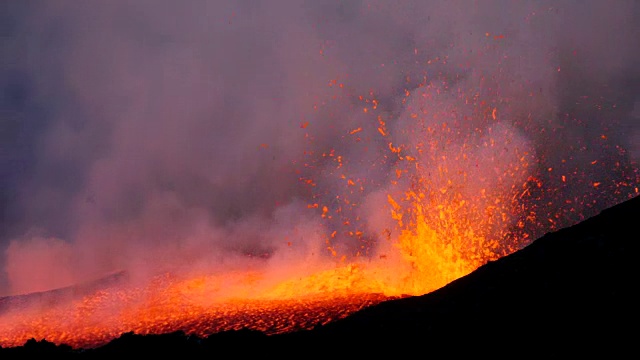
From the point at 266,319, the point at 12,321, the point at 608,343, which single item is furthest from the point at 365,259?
the point at 12,321

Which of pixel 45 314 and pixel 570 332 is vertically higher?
pixel 45 314

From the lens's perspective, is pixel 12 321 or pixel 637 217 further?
pixel 12 321

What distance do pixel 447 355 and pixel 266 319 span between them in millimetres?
9341

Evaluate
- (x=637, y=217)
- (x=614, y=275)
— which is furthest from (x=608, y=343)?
(x=637, y=217)

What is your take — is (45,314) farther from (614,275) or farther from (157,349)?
(614,275)

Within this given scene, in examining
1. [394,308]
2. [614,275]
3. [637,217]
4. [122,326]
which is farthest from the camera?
[122,326]

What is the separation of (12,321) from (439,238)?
2507 centimetres

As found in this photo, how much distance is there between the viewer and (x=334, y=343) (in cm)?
818

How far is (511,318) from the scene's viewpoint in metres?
6.95

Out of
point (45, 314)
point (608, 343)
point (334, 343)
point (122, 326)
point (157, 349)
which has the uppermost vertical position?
point (45, 314)

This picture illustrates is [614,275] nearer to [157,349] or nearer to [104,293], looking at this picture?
[157,349]

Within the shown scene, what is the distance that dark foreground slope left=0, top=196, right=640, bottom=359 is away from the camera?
611 centimetres

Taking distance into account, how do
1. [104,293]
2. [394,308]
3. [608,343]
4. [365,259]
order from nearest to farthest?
[608,343], [394,308], [365,259], [104,293]

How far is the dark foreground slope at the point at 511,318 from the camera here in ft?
20.1
